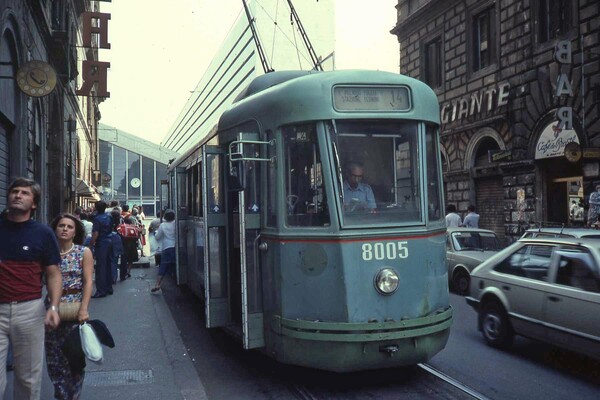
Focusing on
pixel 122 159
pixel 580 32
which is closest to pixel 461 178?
pixel 580 32

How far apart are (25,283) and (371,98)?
331cm

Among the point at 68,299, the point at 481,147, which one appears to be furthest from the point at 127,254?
the point at 481,147

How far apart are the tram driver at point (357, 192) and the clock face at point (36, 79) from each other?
8663 mm

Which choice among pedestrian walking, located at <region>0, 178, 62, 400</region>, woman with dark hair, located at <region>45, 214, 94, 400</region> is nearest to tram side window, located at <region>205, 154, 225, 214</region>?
woman with dark hair, located at <region>45, 214, 94, 400</region>

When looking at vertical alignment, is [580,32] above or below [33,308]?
above

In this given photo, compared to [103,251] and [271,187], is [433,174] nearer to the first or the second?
[271,187]

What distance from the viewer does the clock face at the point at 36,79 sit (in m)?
11.9

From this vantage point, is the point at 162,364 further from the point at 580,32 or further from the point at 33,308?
the point at 580,32

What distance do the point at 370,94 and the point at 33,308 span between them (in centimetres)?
337

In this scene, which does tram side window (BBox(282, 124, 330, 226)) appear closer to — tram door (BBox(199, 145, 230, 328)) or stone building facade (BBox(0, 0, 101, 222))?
tram door (BBox(199, 145, 230, 328))

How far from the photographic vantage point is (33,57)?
15.1 meters

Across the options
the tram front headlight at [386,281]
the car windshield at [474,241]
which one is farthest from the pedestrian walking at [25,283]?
the car windshield at [474,241]

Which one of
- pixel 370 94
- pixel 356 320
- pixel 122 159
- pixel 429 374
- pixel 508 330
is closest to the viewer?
pixel 356 320

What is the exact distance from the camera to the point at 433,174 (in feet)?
19.1
